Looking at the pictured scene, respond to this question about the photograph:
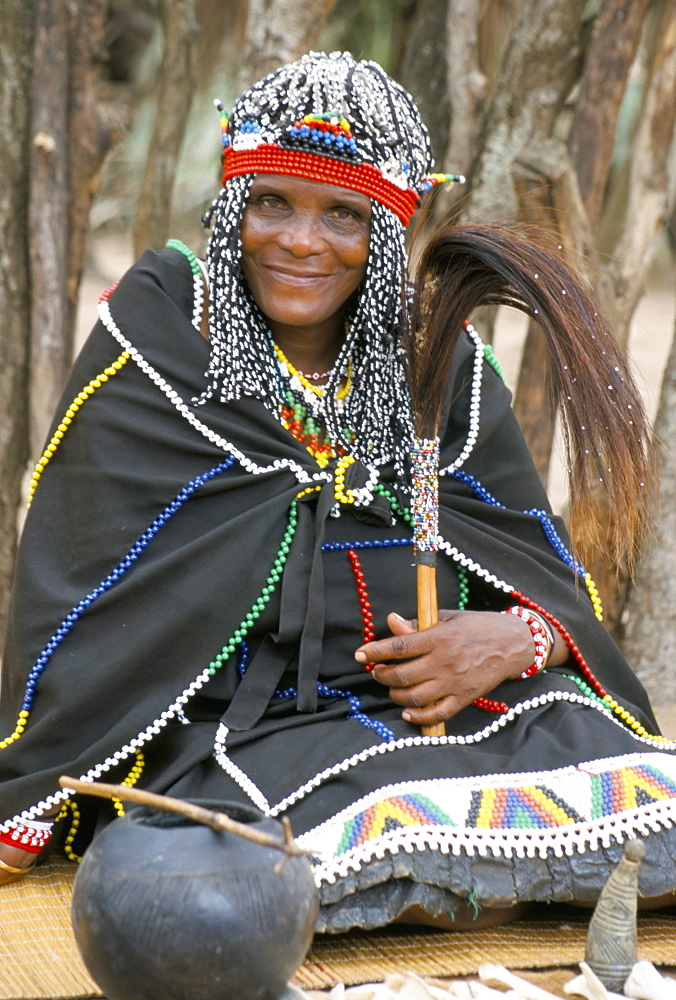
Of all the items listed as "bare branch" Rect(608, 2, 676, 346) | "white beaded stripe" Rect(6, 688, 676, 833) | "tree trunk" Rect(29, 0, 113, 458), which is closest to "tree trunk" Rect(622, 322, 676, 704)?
"bare branch" Rect(608, 2, 676, 346)

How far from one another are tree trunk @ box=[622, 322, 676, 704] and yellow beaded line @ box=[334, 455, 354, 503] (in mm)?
1627

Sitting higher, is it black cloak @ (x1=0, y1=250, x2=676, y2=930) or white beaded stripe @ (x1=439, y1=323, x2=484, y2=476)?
white beaded stripe @ (x1=439, y1=323, x2=484, y2=476)

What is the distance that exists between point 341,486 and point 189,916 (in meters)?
Result: 1.36

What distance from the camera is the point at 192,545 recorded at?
108 inches

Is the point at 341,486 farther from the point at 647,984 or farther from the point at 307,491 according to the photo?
the point at 647,984

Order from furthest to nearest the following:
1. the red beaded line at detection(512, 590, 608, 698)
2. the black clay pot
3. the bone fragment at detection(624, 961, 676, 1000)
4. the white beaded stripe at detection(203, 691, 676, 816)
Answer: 1. the red beaded line at detection(512, 590, 608, 698)
2. the white beaded stripe at detection(203, 691, 676, 816)
3. the bone fragment at detection(624, 961, 676, 1000)
4. the black clay pot

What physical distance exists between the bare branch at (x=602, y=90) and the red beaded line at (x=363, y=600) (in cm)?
227

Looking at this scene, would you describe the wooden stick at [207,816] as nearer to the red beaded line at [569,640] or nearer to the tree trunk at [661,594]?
the red beaded line at [569,640]

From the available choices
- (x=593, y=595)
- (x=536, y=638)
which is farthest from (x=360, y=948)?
(x=593, y=595)

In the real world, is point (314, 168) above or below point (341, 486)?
above

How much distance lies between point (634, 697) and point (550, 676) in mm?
354

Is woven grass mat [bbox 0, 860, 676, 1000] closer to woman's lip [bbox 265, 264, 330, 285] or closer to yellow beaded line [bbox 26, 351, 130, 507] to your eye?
yellow beaded line [bbox 26, 351, 130, 507]

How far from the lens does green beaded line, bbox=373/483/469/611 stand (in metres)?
2.95

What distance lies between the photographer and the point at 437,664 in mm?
2734
